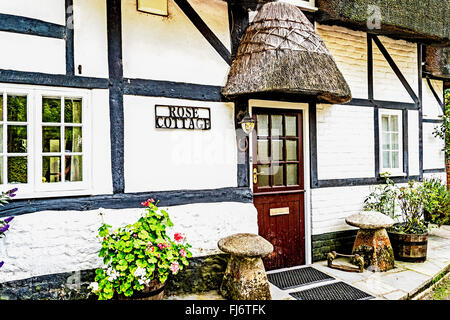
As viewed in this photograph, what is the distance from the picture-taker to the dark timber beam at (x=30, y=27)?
3113 millimetres

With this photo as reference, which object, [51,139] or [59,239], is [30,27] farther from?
[59,239]

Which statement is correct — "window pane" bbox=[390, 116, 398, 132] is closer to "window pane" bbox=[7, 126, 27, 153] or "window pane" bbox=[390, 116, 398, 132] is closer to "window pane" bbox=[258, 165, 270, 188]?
"window pane" bbox=[258, 165, 270, 188]

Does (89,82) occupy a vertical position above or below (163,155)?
above

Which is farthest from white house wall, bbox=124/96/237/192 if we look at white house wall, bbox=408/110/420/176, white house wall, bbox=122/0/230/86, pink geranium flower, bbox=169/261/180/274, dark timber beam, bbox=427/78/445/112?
dark timber beam, bbox=427/78/445/112

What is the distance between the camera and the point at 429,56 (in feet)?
22.9

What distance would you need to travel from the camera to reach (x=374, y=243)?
466 cm

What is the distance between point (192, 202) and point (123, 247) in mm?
1116

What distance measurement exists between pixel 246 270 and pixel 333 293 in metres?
1.18

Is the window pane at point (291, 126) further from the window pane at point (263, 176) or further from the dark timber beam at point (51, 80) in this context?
the dark timber beam at point (51, 80)

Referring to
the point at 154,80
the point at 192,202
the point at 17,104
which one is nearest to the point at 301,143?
the point at 192,202

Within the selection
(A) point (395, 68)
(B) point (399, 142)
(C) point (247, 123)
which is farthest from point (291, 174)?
(A) point (395, 68)

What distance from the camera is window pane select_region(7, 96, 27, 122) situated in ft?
10.5

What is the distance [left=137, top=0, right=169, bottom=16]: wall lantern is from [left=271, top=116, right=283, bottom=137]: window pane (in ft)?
6.87

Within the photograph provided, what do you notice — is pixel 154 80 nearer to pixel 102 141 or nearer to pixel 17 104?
pixel 102 141
